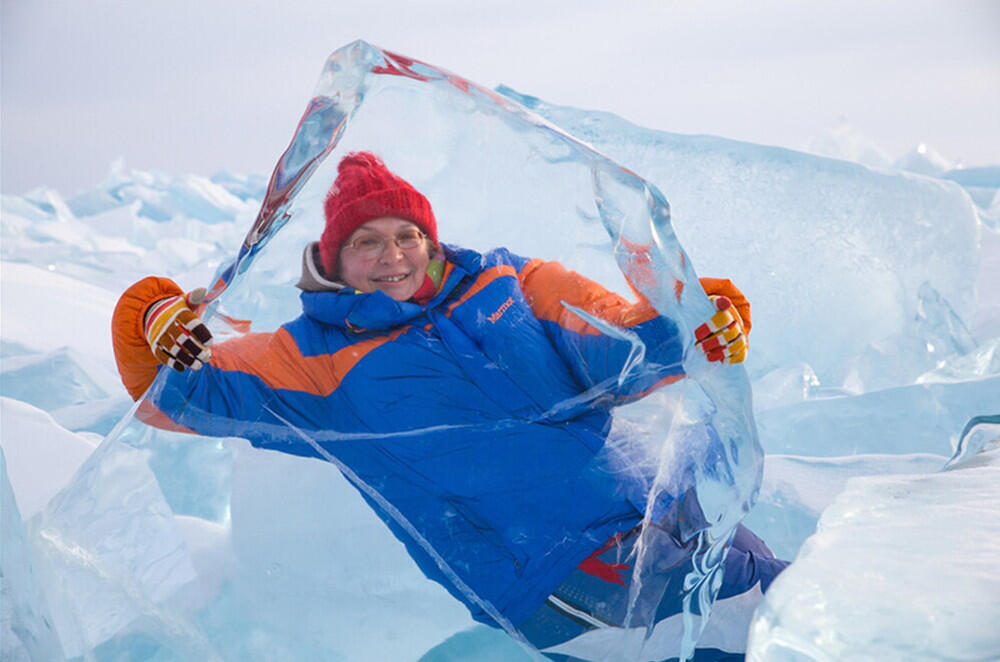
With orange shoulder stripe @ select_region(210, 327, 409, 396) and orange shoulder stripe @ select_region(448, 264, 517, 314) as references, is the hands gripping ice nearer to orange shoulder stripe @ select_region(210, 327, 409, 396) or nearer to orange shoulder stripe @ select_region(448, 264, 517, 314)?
orange shoulder stripe @ select_region(210, 327, 409, 396)

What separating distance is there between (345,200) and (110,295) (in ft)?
9.77

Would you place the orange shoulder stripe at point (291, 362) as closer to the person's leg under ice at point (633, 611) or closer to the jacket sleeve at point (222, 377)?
the jacket sleeve at point (222, 377)

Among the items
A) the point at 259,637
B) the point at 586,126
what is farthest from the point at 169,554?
the point at 586,126

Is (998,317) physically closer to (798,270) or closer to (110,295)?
(798,270)

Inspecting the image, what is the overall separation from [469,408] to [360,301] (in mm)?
241

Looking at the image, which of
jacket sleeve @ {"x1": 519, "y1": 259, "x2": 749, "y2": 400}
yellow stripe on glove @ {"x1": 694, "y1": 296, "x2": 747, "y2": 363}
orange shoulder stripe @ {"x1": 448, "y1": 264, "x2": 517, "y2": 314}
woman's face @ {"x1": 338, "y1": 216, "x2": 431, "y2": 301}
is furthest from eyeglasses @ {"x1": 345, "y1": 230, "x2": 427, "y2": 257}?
yellow stripe on glove @ {"x1": 694, "y1": 296, "x2": 747, "y2": 363}

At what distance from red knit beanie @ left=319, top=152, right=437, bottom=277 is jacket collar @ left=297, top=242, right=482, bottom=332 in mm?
29

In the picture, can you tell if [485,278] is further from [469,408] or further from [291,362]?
[291,362]

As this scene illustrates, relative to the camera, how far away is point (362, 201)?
143 cm

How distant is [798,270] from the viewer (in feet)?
9.41

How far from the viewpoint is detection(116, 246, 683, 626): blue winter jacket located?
1395 millimetres

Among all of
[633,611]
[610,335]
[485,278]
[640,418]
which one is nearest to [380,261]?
[485,278]

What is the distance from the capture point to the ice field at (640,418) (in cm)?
103

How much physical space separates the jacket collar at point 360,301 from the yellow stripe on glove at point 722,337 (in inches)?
15.3
